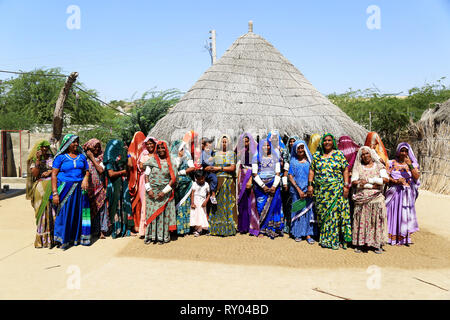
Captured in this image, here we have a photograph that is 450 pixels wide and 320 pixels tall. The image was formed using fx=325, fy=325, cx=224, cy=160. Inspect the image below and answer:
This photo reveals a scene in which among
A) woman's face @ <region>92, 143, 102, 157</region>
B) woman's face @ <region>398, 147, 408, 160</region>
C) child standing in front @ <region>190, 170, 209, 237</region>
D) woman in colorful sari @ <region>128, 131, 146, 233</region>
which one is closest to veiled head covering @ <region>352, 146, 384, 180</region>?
woman's face @ <region>398, 147, 408, 160</region>

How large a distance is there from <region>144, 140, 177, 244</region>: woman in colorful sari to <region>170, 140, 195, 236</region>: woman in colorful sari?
28 centimetres

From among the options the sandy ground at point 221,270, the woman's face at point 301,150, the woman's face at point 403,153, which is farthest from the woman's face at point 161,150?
the woman's face at point 403,153

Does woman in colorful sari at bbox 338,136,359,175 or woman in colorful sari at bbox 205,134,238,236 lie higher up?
woman in colorful sari at bbox 338,136,359,175

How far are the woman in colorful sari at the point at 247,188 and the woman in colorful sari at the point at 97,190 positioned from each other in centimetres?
212

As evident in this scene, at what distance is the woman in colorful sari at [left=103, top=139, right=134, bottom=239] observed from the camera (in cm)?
495

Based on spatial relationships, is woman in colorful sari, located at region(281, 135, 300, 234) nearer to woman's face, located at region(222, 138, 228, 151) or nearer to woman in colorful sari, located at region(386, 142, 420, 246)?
woman's face, located at region(222, 138, 228, 151)

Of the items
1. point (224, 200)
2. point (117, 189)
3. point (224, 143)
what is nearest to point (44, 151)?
point (117, 189)

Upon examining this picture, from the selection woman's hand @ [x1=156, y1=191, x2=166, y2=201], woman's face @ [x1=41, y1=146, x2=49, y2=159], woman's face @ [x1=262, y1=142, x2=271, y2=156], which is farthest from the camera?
woman's face @ [x1=262, y1=142, x2=271, y2=156]

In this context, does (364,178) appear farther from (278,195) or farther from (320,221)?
(278,195)

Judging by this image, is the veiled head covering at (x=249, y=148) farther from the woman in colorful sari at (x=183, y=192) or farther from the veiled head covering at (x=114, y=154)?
the veiled head covering at (x=114, y=154)

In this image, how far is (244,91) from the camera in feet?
24.6

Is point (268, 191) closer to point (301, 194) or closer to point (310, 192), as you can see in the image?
point (301, 194)

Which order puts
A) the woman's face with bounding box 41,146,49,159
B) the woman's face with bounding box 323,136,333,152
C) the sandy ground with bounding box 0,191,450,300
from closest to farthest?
the sandy ground with bounding box 0,191,450,300 < the woman's face with bounding box 323,136,333,152 < the woman's face with bounding box 41,146,49,159
